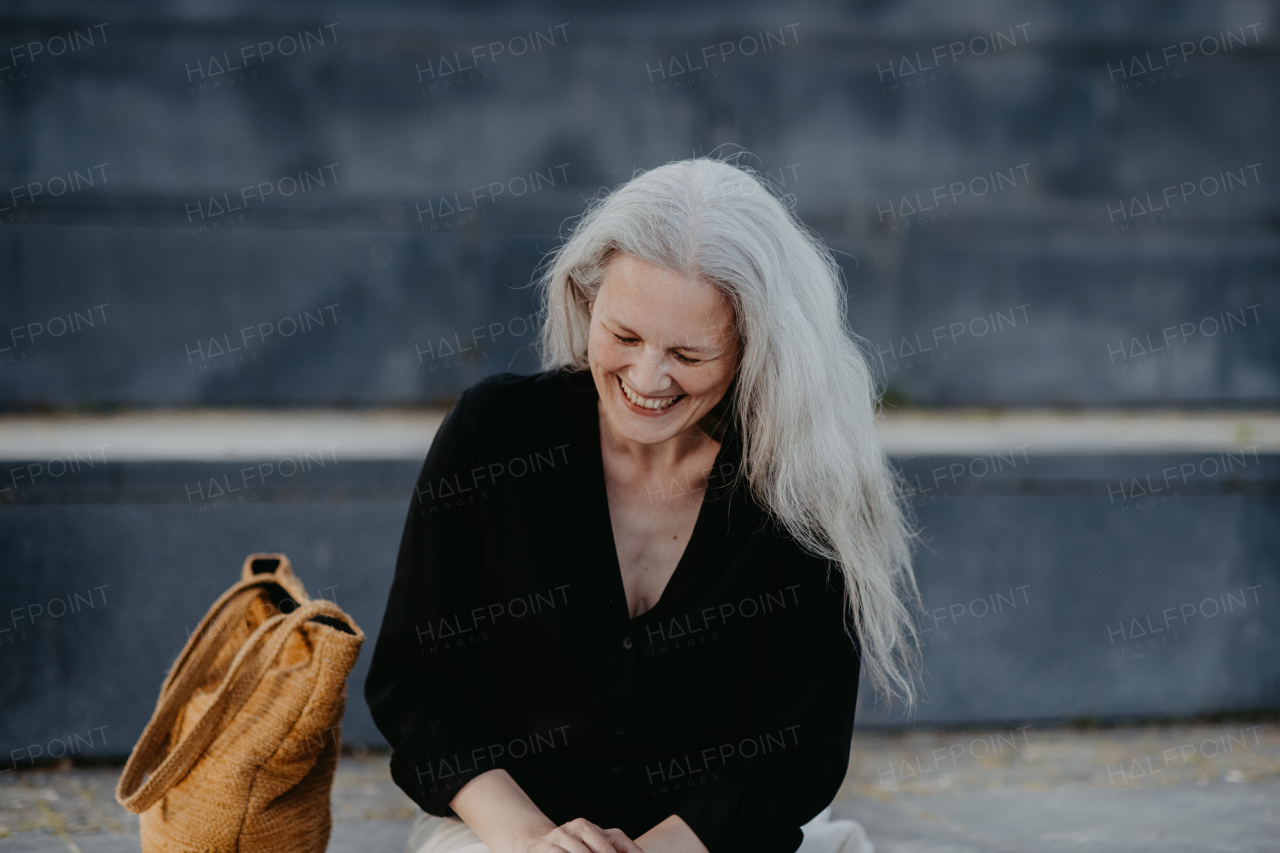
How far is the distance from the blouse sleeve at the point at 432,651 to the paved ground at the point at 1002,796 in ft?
4.40

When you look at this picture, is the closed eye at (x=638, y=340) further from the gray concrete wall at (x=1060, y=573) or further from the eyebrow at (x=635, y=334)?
the gray concrete wall at (x=1060, y=573)

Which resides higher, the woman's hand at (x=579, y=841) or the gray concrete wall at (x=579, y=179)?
the gray concrete wall at (x=579, y=179)

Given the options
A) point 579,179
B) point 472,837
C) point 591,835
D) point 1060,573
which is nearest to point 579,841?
point 591,835

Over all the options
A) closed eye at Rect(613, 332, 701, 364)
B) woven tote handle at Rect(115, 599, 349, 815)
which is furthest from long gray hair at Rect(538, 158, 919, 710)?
woven tote handle at Rect(115, 599, 349, 815)

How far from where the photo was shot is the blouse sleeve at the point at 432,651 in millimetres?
2088

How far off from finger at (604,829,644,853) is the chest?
45cm

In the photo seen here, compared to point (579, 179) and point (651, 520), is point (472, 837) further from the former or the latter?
point (579, 179)

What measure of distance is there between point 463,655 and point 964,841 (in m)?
2.02

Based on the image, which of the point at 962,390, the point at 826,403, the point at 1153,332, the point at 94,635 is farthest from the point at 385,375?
the point at 1153,332

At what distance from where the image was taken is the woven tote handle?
2.05 metres

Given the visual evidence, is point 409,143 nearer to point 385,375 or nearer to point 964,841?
point 385,375

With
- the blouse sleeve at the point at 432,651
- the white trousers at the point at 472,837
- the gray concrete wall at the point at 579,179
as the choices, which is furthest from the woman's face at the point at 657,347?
the gray concrete wall at the point at 579,179

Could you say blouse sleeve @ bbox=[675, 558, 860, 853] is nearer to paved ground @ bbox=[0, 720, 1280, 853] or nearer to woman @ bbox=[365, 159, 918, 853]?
woman @ bbox=[365, 159, 918, 853]

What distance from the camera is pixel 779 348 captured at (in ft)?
6.80
